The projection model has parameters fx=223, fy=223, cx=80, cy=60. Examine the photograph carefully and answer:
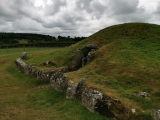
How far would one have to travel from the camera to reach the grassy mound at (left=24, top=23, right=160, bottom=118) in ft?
49.6

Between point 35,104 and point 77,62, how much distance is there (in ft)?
31.8

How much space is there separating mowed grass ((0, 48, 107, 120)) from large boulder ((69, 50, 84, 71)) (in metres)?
4.04

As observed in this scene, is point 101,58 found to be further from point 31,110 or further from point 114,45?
point 31,110

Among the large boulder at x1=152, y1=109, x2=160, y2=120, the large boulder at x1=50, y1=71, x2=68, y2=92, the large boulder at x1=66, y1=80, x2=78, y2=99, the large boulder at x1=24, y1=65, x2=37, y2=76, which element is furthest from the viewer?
the large boulder at x1=24, y1=65, x2=37, y2=76

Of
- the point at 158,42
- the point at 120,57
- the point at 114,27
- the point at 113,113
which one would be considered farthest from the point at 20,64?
the point at 113,113

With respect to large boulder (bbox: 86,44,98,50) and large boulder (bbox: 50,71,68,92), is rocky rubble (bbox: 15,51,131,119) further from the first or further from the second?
large boulder (bbox: 86,44,98,50)

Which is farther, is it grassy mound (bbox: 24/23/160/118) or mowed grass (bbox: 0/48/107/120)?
grassy mound (bbox: 24/23/160/118)

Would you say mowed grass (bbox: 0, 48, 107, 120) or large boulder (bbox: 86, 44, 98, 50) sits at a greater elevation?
large boulder (bbox: 86, 44, 98, 50)

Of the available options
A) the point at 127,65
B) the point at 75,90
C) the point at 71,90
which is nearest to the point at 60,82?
the point at 71,90

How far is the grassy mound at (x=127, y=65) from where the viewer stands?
15.1 m

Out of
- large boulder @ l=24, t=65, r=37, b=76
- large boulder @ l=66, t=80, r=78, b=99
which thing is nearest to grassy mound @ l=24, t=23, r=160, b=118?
large boulder @ l=66, t=80, r=78, b=99

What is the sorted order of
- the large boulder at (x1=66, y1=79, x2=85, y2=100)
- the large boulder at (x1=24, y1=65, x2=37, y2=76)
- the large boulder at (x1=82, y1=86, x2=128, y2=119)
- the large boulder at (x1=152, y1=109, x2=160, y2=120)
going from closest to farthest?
1. the large boulder at (x1=152, y1=109, x2=160, y2=120)
2. the large boulder at (x1=82, y1=86, x2=128, y2=119)
3. the large boulder at (x1=66, y1=79, x2=85, y2=100)
4. the large boulder at (x1=24, y1=65, x2=37, y2=76)

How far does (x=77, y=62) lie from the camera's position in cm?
2634

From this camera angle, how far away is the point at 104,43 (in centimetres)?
2903
